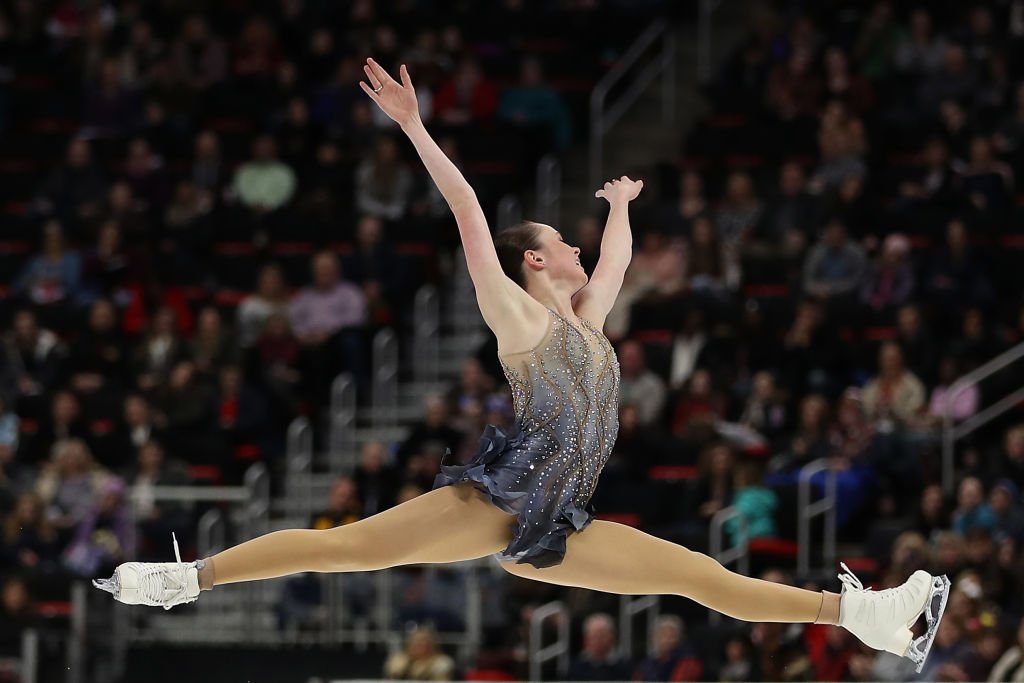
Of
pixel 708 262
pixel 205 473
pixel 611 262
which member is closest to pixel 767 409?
pixel 708 262

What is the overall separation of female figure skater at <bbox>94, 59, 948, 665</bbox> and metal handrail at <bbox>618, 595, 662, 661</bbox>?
4640mm

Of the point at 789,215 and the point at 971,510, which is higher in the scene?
the point at 789,215

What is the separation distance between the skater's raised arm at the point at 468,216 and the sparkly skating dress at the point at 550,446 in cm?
21

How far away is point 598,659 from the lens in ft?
31.9

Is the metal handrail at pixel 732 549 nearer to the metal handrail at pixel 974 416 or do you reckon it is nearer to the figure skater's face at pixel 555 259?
the metal handrail at pixel 974 416

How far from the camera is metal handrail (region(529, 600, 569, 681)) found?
990 cm

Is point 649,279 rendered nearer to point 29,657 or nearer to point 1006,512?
point 1006,512

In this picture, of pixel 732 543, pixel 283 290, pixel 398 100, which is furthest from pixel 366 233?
pixel 398 100

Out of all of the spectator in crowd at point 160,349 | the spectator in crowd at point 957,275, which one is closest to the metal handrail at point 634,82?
the spectator in crowd at point 957,275

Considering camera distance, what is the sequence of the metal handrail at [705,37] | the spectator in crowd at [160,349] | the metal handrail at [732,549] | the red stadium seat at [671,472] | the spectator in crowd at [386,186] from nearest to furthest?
the metal handrail at [732,549] < the red stadium seat at [671,472] < the spectator in crowd at [160,349] < the spectator in crowd at [386,186] < the metal handrail at [705,37]

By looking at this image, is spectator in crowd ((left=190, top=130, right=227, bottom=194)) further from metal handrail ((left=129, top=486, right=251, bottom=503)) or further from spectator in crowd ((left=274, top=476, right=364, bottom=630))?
spectator in crowd ((left=274, top=476, right=364, bottom=630))

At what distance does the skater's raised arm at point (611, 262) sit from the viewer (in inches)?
229

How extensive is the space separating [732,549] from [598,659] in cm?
106

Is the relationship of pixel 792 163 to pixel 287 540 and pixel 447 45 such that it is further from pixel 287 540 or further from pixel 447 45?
pixel 287 540
